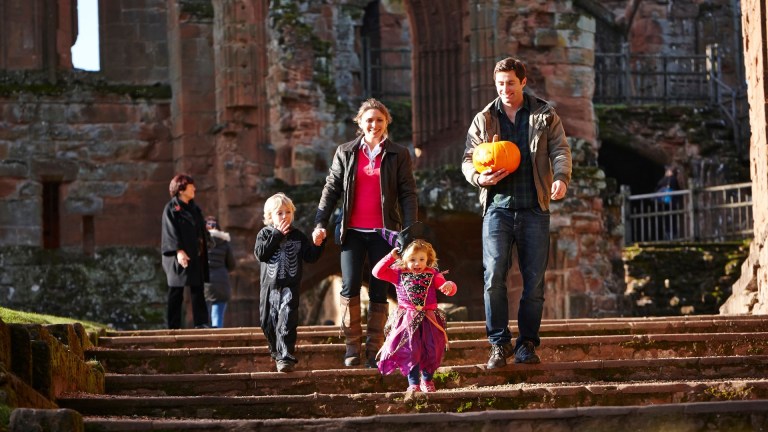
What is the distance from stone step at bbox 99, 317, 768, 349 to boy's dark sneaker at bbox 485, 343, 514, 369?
5.25 ft

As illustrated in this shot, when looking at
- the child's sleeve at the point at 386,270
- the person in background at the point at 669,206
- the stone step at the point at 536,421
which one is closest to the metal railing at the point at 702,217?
the person in background at the point at 669,206

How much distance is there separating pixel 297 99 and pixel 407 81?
50.1ft

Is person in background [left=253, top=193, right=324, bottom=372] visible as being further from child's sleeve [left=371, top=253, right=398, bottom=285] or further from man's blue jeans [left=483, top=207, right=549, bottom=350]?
man's blue jeans [left=483, top=207, right=549, bottom=350]

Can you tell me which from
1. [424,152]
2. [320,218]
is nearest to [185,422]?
[320,218]

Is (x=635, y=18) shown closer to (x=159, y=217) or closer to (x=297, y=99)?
(x=297, y=99)

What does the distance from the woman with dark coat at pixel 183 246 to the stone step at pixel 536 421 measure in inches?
240

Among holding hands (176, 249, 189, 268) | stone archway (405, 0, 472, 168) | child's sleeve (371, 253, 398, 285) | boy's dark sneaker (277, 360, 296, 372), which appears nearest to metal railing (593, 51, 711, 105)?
stone archway (405, 0, 472, 168)

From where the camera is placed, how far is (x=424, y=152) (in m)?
28.5

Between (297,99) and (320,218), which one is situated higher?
(297,99)

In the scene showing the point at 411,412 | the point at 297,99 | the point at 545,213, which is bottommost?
the point at 411,412

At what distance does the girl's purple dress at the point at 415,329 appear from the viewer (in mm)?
12211

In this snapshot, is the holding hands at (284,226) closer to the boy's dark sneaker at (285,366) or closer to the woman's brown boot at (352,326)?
the woman's brown boot at (352,326)

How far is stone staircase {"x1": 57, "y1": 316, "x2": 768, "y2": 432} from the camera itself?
11234mm

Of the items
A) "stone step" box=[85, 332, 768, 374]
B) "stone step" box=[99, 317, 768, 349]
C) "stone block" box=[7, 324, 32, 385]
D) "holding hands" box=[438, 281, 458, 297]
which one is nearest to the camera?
"stone block" box=[7, 324, 32, 385]
